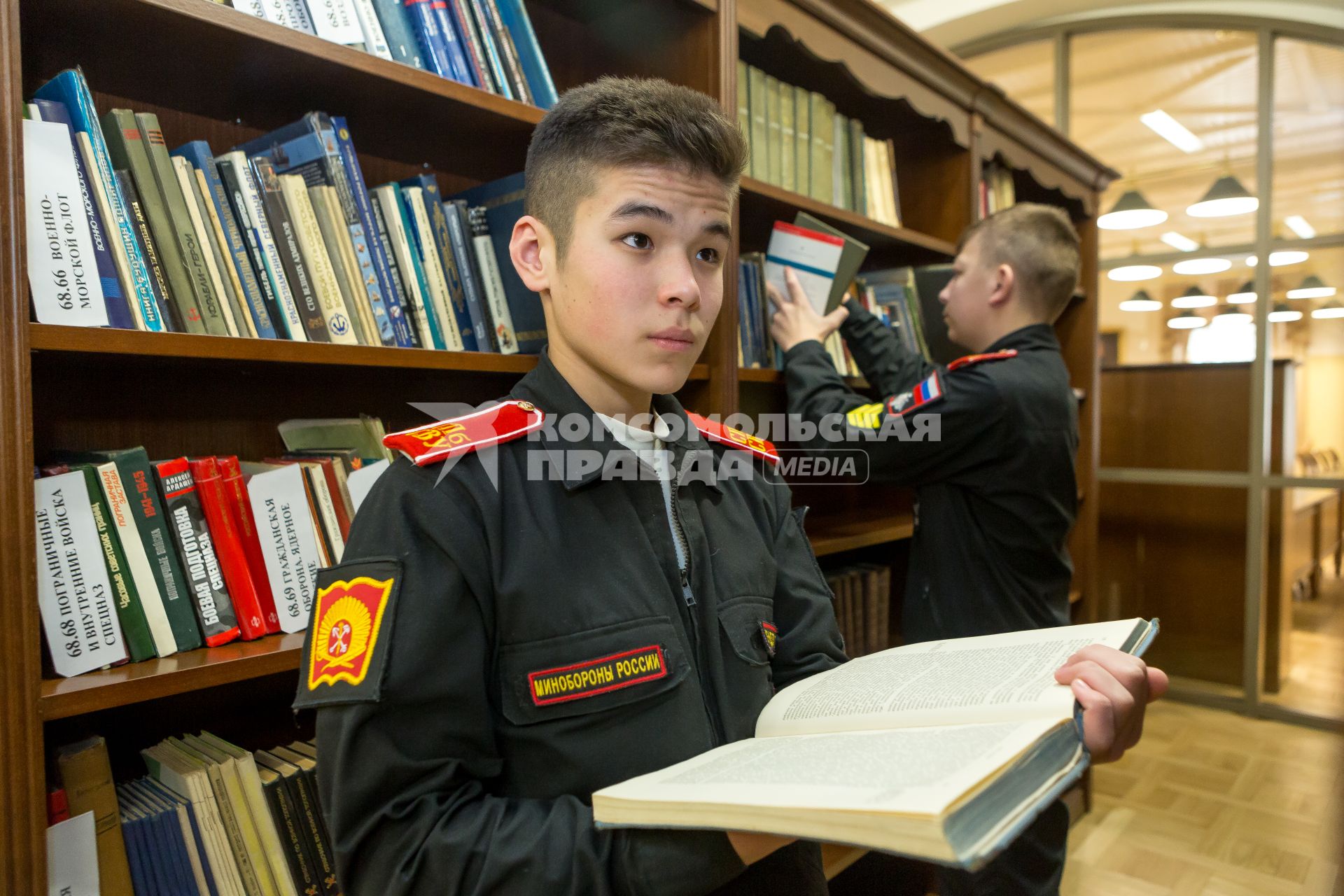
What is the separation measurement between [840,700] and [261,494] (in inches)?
29.5

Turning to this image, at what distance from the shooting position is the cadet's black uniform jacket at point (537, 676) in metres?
0.63

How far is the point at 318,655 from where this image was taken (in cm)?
68

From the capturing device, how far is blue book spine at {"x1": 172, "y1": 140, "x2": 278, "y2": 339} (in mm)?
969

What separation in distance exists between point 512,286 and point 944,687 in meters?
0.88

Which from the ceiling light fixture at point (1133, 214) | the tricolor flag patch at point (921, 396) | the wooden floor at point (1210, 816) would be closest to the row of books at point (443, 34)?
the tricolor flag patch at point (921, 396)

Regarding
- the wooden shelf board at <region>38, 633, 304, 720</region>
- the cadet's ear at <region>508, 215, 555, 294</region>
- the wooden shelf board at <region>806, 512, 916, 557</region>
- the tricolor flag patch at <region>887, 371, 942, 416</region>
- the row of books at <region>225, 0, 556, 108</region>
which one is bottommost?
the wooden shelf board at <region>806, 512, 916, 557</region>

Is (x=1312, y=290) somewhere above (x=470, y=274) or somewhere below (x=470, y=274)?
above

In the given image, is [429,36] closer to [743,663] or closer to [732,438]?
[732,438]

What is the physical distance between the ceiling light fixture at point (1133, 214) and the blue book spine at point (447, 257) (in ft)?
12.1

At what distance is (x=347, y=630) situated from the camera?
67 centimetres

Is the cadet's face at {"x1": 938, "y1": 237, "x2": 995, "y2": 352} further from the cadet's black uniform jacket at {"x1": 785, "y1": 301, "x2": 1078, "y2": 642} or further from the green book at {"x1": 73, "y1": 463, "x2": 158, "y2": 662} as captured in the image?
the green book at {"x1": 73, "y1": 463, "x2": 158, "y2": 662}

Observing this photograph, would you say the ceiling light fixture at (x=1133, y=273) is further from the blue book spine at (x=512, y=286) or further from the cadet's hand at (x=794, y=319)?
the blue book spine at (x=512, y=286)

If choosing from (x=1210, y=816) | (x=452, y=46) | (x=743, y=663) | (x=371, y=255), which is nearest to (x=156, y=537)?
(x=371, y=255)

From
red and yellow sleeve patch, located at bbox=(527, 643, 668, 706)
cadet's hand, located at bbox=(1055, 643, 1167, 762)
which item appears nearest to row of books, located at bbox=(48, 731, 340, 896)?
red and yellow sleeve patch, located at bbox=(527, 643, 668, 706)
